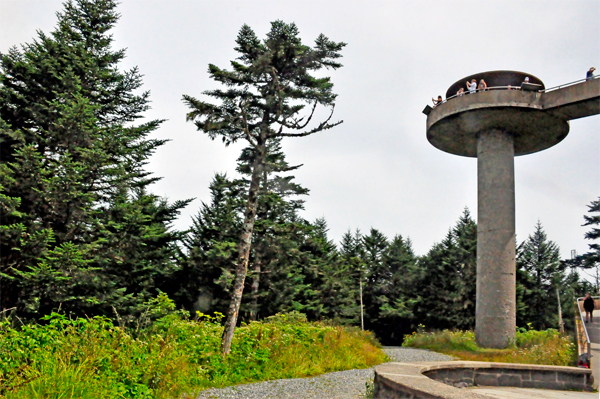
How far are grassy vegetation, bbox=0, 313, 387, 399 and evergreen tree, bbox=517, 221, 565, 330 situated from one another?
27.4m

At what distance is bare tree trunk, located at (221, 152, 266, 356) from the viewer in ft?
34.4

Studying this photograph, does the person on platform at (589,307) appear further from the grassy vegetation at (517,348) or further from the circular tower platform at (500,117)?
the circular tower platform at (500,117)

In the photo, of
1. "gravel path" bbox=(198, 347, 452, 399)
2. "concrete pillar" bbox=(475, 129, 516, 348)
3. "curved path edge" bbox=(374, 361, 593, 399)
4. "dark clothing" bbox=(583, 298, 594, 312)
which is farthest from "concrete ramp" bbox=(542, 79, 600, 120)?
"gravel path" bbox=(198, 347, 452, 399)

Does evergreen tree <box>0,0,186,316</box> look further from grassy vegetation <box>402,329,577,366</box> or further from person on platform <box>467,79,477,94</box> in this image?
person on platform <box>467,79,477,94</box>

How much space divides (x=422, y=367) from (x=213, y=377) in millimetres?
4258

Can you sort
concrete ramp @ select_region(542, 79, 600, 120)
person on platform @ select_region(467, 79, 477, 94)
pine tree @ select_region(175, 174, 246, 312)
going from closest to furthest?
concrete ramp @ select_region(542, 79, 600, 120), person on platform @ select_region(467, 79, 477, 94), pine tree @ select_region(175, 174, 246, 312)

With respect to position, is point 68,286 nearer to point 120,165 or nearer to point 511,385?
point 120,165

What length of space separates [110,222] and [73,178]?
7.64 ft

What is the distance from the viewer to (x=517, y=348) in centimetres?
1552

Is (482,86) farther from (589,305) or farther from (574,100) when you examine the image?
(589,305)

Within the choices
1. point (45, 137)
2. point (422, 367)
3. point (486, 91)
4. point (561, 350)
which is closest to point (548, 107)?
point (486, 91)

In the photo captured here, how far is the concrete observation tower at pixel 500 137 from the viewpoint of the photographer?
53.9 feet

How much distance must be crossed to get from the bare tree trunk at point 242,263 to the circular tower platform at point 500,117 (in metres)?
9.48

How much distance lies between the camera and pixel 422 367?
6.73 meters
